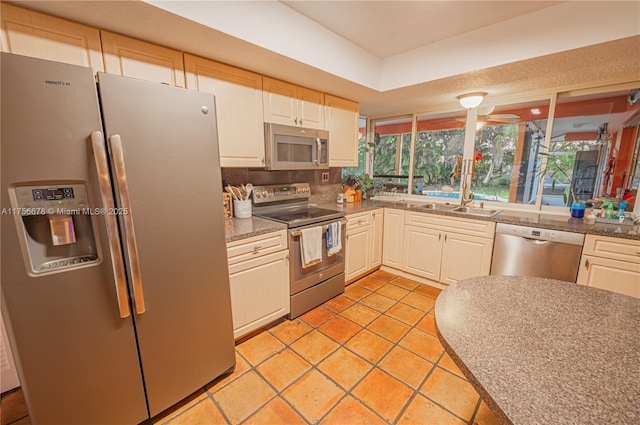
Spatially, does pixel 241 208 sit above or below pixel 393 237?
above

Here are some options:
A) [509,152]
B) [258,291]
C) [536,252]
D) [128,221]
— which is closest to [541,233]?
[536,252]

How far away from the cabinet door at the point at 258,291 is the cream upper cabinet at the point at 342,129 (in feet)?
4.72

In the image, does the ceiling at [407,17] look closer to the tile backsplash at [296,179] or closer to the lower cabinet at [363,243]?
the tile backsplash at [296,179]

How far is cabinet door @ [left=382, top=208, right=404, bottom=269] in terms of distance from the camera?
10.0 ft

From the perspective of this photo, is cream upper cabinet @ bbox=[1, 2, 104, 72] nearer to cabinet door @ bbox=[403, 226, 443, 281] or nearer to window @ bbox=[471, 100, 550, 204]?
cabinet door @ bbox=[403, 226, 443, 281]

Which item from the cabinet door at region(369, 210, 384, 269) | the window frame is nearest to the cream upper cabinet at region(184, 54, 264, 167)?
the cabinet door at region(369, 210, 384, 269)

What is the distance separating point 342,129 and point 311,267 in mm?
1651

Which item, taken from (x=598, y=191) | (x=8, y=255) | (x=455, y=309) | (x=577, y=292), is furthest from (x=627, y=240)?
(x=8, y=255)

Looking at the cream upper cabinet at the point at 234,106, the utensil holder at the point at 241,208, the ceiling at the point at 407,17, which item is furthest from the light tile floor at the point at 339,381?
the ceiling at the point at 407,17

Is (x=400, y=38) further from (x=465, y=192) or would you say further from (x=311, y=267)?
(x=311, y=267)

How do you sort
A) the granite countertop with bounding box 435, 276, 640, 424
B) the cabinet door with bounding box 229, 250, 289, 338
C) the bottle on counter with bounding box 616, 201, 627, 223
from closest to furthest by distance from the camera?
1. the granite countertop with bounding box 435, 276, 640, 424
2. the cabinet door with bounding box 229, 250, 289, 338
3. the bottle on counter with bounding box 616, 201, 627, 223

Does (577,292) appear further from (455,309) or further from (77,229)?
(77,229)

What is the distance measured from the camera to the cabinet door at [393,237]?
A: 3061 millimetres

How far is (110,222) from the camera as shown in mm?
1129
